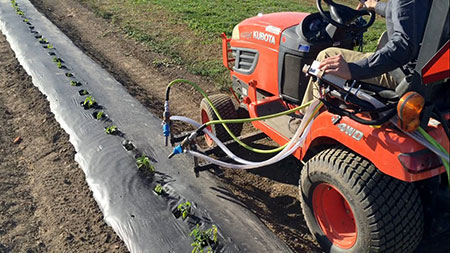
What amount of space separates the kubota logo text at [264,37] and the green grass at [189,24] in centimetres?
215

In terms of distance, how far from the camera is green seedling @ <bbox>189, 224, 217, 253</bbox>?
3.32m

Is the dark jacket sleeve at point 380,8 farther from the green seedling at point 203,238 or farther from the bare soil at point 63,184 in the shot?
the green seedling at point 203,238

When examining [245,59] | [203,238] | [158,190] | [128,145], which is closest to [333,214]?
[203,238]

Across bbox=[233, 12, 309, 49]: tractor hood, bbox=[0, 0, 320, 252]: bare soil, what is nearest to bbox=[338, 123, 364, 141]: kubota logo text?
bbox=[0, 0, 320, 252]: bare soil

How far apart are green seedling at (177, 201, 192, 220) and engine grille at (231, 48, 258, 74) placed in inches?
67.8

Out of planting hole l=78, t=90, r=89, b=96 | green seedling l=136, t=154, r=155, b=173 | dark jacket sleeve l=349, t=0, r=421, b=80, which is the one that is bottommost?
planting hole l=78, t=90, r=89, b=96

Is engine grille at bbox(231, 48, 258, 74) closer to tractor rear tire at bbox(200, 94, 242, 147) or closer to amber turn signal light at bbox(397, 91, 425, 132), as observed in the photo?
tractor rear tire at bbox(200, 94, 242, 147)

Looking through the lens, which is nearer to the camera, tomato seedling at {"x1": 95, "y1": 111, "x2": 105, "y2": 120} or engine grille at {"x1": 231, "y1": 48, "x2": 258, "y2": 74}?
engine grille at {"x1": 231, "y1": 48, "x2": 258, "y2": 74}

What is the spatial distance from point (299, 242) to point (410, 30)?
1948 mm

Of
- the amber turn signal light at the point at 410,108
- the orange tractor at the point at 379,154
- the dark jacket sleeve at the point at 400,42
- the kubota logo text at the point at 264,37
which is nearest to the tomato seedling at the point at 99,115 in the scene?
the kubota logo text at the point at 264,37

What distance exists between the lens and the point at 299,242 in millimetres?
3551

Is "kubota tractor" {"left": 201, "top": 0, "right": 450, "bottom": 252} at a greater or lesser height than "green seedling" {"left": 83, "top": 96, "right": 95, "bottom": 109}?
greater

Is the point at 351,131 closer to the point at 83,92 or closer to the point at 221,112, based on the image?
the point at 221,112

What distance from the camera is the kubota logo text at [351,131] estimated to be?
2.77 m
